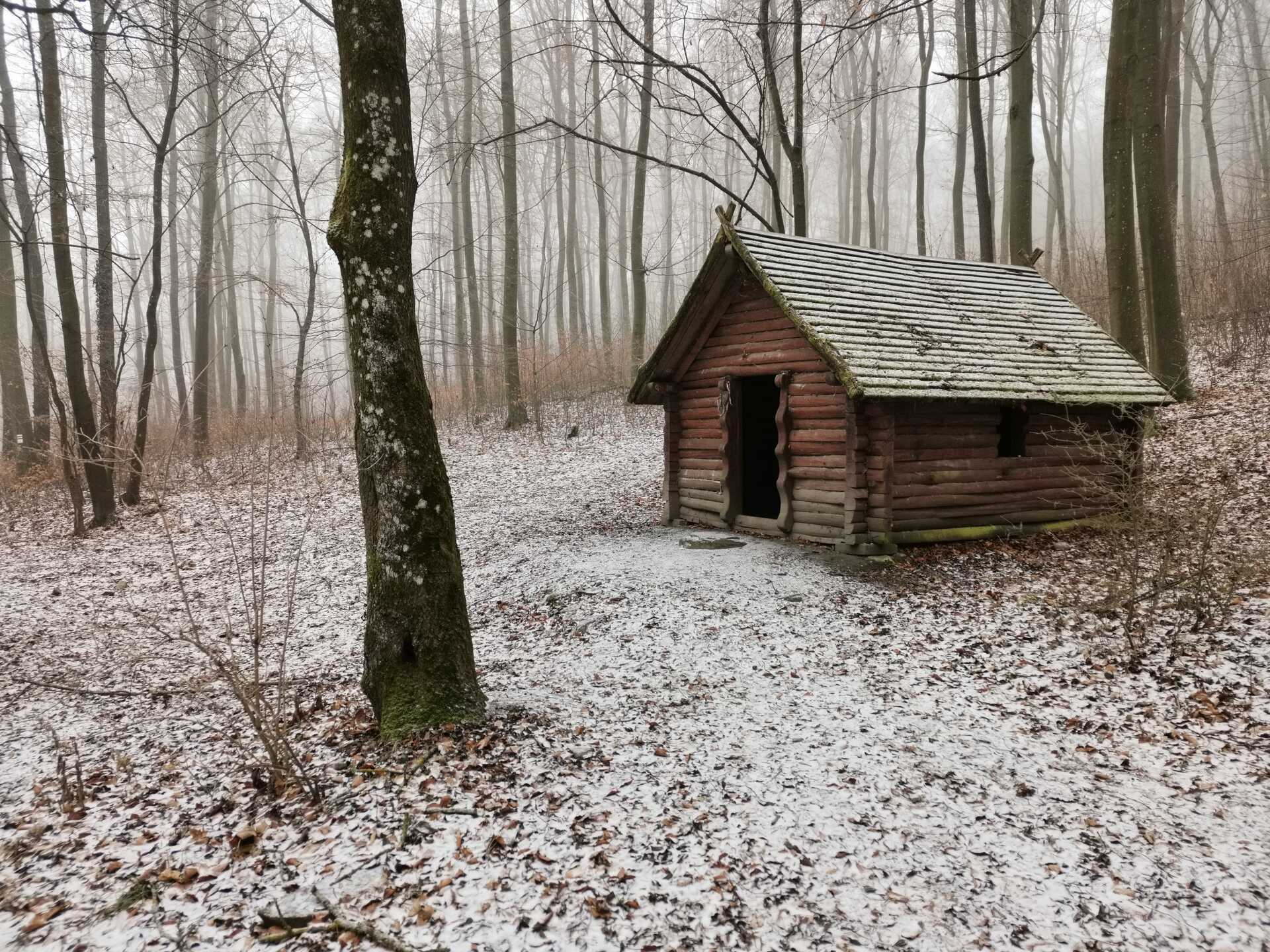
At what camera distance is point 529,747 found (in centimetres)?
459

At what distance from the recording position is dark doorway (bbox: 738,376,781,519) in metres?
11.9

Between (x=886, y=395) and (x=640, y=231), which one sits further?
(x=640, y=231)

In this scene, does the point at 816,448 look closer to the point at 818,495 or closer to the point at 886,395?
the point at 818,495

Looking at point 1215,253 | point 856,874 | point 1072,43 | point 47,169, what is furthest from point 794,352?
point 1072,43

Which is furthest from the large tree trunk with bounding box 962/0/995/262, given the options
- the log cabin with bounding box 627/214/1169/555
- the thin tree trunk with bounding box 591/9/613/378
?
the thin tree trunk with bounding box 591/9/613/378

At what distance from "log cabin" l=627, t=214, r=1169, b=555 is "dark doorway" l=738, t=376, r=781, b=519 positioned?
344 millimetres

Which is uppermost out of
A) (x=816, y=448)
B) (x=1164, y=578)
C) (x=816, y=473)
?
(x=816, y=448)

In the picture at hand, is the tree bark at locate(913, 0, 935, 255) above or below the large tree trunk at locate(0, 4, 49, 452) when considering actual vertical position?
above

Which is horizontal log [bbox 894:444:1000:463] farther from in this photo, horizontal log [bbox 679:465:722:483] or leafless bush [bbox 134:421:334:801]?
leafless bush [bbox 134:421:334:801]

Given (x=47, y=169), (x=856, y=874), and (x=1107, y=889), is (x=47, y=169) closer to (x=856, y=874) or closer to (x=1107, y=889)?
(x=856, y=874)

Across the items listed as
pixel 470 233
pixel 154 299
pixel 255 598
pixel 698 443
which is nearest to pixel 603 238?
pixel 470 233

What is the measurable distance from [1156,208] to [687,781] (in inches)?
515

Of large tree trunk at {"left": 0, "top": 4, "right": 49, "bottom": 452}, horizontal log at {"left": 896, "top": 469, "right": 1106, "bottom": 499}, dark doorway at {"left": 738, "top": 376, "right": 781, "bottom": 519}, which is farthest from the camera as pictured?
dark doorway at {"left": 738, "top": 376, "right": 781, "bottom": 519}

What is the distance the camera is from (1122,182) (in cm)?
1201
